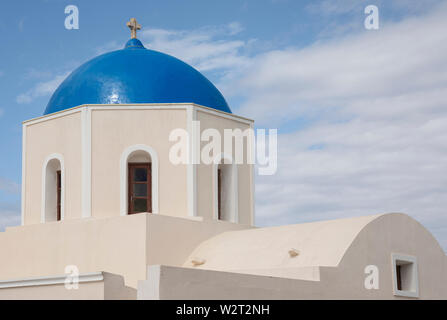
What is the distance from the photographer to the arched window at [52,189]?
1387 centimetres

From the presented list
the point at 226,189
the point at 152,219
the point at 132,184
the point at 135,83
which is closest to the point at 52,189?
the point at 132,184

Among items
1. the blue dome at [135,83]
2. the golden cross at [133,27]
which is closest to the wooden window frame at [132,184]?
the blue dome at [135,83]

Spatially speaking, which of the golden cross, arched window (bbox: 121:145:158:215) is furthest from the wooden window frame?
the golden cross

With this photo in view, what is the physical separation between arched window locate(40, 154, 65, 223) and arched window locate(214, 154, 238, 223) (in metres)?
3.22

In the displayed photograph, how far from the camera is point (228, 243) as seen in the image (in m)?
12.5

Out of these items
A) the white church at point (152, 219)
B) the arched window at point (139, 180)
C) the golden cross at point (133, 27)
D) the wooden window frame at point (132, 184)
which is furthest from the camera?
the golden cross at point (133, 27)

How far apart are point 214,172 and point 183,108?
1.43 meters

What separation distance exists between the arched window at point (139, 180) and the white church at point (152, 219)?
0.02 metres

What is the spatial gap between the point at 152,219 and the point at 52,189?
10.6 ft

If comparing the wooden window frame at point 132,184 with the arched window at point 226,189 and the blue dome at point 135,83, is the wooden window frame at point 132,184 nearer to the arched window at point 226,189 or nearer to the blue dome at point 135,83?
the blue dome at point 135,83

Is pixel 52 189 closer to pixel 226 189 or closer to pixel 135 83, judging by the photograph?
pixel 135 83
